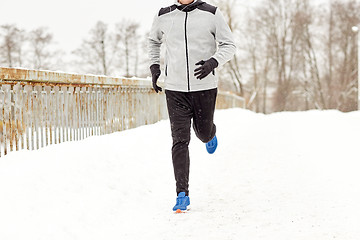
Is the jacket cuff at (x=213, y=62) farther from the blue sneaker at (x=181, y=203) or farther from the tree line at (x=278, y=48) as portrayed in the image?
the tree line at (x=278, y=48)

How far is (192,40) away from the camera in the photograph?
4020 millimetres

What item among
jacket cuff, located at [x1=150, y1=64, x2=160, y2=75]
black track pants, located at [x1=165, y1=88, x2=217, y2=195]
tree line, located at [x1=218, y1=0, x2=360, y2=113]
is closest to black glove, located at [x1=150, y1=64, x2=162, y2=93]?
jacket cuff, located at [x1=150, y1=64, x2=160, y2=75]

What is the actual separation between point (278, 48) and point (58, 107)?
39.9 meters

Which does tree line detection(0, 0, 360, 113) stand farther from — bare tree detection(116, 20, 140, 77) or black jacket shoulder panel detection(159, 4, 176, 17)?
black jacket shoulder panel detection(159, 4, 176, 17)

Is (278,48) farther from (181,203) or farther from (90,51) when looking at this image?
(181,203)

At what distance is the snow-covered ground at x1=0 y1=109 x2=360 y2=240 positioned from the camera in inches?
127

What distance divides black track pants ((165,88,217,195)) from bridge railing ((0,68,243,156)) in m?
1.61

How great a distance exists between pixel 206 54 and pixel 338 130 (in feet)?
23.0

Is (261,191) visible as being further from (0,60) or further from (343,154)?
(0,60)

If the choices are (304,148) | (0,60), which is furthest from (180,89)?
(0,60)

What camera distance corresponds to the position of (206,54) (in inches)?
161

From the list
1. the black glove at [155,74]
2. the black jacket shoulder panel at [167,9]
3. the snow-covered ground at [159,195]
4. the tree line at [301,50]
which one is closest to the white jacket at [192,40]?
the black jacket shoulder panel at [167,9]

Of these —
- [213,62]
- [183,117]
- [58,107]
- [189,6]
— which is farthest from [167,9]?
[58,107]

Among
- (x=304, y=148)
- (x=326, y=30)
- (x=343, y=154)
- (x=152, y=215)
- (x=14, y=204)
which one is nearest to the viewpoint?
(x=14, y=204)
